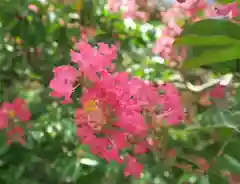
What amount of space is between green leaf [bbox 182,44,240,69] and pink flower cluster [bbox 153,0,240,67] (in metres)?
0.04

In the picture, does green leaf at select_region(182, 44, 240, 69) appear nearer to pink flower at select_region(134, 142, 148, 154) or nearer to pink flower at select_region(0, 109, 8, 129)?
pink flower at select_region(134, 142, 148, 154)

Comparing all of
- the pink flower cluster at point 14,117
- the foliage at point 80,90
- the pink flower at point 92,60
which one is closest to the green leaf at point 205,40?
the foliage at point 80,90

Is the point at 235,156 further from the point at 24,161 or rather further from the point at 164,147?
Answer: the point at 24,161

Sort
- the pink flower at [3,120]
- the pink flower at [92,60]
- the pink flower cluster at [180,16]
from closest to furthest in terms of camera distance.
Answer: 1. the pink flower at [92,60]
2. the pink flower cluster at [180,16]
3. the pink flower at [3,120]

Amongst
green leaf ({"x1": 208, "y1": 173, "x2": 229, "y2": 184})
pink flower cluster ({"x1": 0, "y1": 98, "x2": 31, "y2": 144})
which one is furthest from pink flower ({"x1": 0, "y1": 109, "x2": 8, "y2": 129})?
green leaf ({"x1": 208, "y1": 173, "x2": 229, "y2": 184})

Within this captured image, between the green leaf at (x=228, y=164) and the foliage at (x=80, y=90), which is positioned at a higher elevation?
the green leaf at (x=228, y=164)

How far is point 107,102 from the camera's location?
520mm

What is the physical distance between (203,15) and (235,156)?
0.27 metres

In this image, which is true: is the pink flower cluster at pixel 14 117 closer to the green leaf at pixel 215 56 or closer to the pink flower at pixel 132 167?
the pink flower at pixel 132 167

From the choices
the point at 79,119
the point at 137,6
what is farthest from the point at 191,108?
the point at 137,6

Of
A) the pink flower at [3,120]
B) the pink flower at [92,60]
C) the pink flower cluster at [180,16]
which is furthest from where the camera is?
the pink flower at [3,120]

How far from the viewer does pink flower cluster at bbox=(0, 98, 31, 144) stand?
843 millimetres

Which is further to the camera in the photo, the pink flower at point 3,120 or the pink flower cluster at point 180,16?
the pink flower at point 3,120

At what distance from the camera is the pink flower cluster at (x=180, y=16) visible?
0.65m
